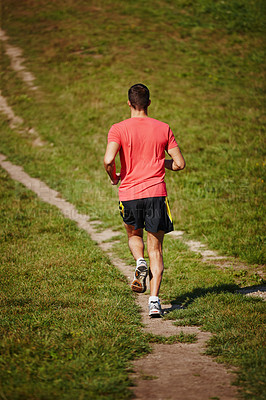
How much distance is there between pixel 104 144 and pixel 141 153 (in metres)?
13.5

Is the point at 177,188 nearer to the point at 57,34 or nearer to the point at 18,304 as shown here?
the point at 18,304

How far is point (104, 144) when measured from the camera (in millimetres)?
18484

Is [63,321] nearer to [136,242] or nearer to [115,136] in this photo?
[136,242]

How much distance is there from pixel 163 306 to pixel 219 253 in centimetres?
307

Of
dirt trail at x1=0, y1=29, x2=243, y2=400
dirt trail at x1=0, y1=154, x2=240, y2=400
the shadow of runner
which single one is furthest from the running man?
the shadow of runner

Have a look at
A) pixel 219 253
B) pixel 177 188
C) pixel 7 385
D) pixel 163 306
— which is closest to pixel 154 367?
pixel 7 385

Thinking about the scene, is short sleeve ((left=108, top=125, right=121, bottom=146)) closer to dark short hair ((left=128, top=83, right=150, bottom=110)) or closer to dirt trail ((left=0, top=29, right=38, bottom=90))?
dark short hair ((left=128, top=83, right=150, bottom=110))

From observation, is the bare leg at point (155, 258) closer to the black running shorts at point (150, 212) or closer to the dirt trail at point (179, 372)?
the black running shorts at point (150, 212)

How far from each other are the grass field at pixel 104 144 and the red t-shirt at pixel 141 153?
1540 millimetres

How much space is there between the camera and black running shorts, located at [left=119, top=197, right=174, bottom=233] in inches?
206

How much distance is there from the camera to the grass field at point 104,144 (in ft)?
15.5

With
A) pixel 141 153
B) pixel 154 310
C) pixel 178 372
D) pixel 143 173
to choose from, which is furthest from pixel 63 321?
pixel 141 153

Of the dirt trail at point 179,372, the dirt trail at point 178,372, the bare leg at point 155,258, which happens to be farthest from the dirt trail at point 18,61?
the dirt trail at point 179,372

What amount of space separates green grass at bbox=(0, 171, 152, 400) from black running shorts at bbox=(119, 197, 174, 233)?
44.2 inches
